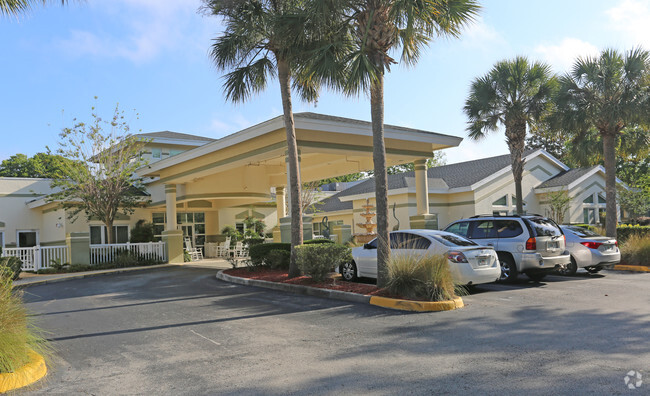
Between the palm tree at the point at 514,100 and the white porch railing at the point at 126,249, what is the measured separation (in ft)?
50.2

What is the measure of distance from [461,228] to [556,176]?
20807 mm

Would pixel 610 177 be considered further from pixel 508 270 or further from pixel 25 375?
pixel 25 375

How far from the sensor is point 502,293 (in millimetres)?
11469

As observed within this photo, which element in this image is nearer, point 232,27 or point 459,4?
point 459,4

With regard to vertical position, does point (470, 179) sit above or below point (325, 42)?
below

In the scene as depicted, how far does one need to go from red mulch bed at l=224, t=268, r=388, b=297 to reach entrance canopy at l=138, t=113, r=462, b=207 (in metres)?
4.04

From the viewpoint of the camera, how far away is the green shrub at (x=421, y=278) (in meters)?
10.0

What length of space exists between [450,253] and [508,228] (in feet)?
10.1

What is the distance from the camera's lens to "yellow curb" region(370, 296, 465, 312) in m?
9.62

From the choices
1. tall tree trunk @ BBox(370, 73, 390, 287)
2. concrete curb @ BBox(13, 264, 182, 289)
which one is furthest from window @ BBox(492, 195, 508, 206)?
tall tree trunk @ BBox(370, 73, 390, 287)

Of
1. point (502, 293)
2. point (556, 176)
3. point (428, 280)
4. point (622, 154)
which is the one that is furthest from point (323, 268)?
point (556, 176)

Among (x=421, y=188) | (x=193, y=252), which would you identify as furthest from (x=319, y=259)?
(x=193, y=252)

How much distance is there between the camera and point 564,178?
31.0 meters

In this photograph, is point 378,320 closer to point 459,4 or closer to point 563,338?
point 563,338
